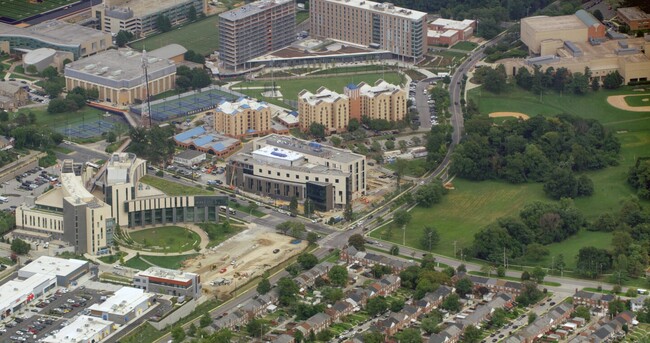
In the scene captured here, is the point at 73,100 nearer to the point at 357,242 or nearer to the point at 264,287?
the point at 357,242

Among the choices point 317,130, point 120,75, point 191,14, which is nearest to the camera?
point 317,130

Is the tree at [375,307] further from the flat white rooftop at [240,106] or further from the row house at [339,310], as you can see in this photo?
the flat white rooftop at [240,106]

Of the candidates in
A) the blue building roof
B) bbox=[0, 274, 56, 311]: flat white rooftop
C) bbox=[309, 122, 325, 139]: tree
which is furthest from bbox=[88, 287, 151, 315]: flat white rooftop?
bbox=[309, 122, 325, 139]: tree

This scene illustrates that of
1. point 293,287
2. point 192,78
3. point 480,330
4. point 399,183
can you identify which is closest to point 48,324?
point 293,287

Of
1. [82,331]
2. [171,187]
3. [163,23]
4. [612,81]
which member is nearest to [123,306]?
[82,331]

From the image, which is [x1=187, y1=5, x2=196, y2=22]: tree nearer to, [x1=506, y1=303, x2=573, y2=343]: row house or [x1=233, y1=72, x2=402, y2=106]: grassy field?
[x1=233, y1=72, x2=402, y2=106]: grassy field

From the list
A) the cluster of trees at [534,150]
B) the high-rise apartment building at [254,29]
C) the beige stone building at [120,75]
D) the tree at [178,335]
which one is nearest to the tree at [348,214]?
the cluster of trees at [534,150]

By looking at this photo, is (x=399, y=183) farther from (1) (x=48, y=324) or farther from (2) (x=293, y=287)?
(1) (x=48, y=324)
